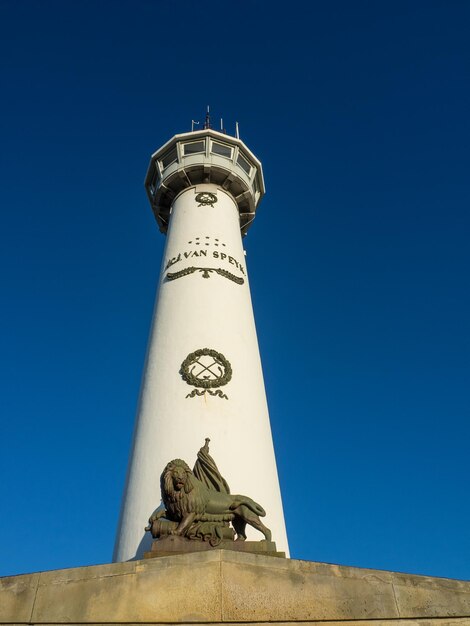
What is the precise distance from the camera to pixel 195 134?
2288cm

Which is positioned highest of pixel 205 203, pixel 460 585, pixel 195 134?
pixel 195 134

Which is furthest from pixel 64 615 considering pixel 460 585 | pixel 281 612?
pixel 460 585

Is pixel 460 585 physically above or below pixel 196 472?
below

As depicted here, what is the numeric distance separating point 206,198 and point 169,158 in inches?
138

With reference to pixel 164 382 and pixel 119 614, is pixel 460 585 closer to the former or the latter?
pixel 119 614

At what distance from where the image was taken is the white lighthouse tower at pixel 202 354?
12.9m

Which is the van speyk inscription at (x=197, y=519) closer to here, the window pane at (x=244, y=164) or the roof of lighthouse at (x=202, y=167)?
the roof of lighthouse at (x=202, y=167)

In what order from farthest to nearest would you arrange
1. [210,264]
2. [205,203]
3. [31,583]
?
[205,203]
[210,264]
[31,583]

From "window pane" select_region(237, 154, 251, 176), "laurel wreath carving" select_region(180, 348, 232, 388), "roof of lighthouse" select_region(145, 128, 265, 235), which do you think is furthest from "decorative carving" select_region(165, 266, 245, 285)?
"window pane" select_region(237, 154, 251, 176)

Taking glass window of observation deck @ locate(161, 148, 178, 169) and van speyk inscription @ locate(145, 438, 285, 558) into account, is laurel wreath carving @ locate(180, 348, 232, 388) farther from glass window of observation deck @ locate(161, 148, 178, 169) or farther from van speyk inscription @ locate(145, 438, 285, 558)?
glass window of observation deck @ locate(161, 148, 178, 169)

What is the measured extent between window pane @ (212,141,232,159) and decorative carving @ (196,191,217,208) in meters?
2.39

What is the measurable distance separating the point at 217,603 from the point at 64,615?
2.32m

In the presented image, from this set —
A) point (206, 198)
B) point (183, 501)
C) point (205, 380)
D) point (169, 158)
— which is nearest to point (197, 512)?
point (183, 501)

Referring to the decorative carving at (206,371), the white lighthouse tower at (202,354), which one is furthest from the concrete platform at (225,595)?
the decorative carving at (206,371)
